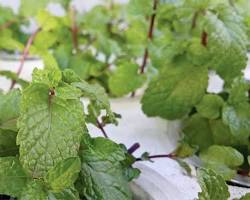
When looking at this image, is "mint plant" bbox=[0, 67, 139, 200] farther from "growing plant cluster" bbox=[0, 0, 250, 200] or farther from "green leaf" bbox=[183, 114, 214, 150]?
"green leaf" bbox=[183, 114, 214, 150]

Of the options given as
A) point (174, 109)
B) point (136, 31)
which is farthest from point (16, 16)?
point (174, 109)

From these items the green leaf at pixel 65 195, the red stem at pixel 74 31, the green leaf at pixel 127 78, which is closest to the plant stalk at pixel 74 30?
the red stem at pixel 74 31

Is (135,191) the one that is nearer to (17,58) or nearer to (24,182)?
(24,182)

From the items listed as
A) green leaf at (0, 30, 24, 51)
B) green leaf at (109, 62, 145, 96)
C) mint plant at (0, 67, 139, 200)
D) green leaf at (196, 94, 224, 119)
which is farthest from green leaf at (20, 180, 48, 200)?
green leaf at (0, 30, 24, 51)

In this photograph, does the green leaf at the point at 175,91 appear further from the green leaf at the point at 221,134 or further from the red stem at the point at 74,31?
the red stem at the point at 74,31

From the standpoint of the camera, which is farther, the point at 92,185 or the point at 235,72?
the point at 235,72

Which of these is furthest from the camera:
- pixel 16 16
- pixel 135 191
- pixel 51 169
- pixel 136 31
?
pixel 16 16

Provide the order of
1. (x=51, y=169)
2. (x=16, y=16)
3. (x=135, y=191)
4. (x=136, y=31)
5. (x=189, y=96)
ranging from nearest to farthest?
(x=51, y=169)
(x=135, y=191)
(x=189, y=96)
(x=136, y=31)
(x=16, y=16)

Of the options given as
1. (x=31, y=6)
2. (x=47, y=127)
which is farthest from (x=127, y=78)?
(x=47, y=127)
